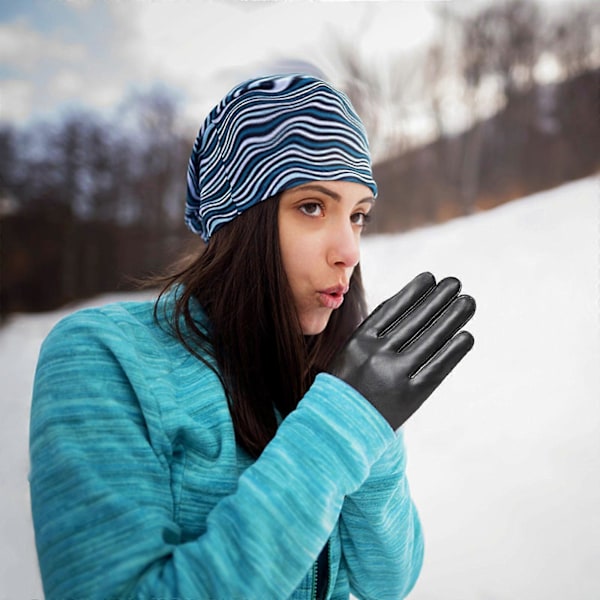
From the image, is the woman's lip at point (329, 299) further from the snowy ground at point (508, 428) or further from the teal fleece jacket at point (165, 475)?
the snowy ground at point (508, 428)

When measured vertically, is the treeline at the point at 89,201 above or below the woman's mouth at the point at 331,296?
above

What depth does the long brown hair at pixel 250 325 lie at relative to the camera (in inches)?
24.4

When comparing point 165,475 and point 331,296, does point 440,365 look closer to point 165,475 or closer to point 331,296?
point 331,296

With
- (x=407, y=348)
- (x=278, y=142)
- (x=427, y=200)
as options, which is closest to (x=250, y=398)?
(x=407, y=348)

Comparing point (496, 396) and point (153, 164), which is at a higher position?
point (153, 164)

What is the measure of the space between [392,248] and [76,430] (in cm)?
155

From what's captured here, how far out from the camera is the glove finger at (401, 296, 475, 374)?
565 mm

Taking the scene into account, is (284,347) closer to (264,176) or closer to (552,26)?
(264,176)

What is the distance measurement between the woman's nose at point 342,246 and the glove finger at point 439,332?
141mm

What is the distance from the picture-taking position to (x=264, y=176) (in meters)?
0.62

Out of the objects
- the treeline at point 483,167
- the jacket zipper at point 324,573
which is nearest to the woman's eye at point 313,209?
the jacket zipper at point 324,573

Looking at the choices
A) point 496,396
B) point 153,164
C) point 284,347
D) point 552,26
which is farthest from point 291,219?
point 552,26

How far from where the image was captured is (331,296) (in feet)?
2.12

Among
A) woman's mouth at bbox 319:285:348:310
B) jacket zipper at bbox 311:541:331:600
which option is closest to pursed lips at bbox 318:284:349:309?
woman's mouth at bbox 319:285:348:310
